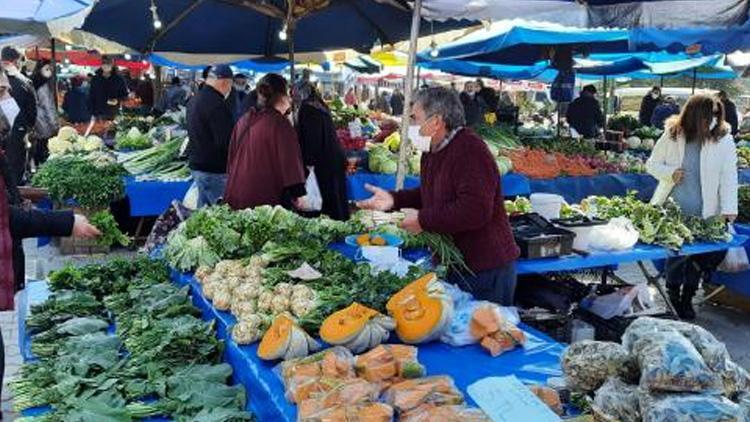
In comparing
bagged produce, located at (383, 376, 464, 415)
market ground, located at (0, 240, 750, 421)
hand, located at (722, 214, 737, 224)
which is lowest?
market ground, located at (0, 240, 750, 421)

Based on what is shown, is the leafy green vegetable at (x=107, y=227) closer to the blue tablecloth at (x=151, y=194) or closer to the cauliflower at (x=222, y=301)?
the blue tablecloth at (x=151, y=194)

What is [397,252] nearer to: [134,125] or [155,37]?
[155,37]

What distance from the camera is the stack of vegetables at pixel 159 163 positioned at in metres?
7.44

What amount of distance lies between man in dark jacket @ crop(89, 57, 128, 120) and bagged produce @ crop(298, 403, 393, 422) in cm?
1322

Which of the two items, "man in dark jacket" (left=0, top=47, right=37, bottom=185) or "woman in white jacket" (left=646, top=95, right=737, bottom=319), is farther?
"man in dark jacket" (left=0, top=47, right=37, bottom=185)

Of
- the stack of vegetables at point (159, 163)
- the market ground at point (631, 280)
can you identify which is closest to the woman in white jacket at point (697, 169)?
the market ground at point (631, 280)

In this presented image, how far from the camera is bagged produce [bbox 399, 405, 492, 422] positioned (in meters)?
2.04

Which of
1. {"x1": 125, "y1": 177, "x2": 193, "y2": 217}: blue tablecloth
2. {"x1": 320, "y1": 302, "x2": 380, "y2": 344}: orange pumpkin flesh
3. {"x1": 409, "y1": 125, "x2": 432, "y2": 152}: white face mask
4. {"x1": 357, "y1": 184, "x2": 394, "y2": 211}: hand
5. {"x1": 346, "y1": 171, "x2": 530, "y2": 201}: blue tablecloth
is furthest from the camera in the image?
{"x1": 346, "y1": 171, "x2": 530, "y2": 201}: blue tablecloth

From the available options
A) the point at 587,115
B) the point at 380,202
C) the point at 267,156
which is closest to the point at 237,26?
the point at 267,156

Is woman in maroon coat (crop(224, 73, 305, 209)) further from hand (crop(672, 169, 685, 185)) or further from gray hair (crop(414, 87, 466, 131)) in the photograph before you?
hand (crop(672, 169, 685, 185))

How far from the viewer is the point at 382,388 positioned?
2.35 meters

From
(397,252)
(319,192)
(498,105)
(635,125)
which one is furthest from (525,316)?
→ (498,105)

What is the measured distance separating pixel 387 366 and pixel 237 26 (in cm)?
595

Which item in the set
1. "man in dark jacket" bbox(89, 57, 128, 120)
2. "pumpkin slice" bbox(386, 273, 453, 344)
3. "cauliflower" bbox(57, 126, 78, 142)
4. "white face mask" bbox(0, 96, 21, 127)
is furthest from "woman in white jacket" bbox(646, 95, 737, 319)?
"man in dark jacket" bbox(89, 57, 128, 120)
